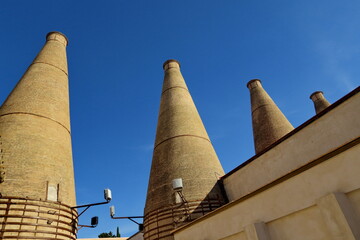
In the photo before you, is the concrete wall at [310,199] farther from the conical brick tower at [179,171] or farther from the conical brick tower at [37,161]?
the conical brick tower at [37,161]

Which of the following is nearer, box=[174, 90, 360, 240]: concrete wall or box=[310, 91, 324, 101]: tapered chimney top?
box=[174, 90, 360, 240]: concrete wall

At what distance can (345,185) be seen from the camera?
5.52m

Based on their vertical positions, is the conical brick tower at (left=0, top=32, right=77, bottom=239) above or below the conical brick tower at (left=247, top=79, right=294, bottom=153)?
below

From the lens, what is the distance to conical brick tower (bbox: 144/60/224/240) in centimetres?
1174

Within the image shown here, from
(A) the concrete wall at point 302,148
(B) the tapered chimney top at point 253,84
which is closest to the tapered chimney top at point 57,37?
(A) the concrete wall at point 302,148

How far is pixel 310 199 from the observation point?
19.8 ft

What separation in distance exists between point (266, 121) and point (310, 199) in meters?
14.8

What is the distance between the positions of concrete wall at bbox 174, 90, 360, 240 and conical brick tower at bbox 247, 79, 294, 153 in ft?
29.0

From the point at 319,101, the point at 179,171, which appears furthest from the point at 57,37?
the point at 319,101

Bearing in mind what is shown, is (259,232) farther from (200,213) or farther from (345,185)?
(200,213)

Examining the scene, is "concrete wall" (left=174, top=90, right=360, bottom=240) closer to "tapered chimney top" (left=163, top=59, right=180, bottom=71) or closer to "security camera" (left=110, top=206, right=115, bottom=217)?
"security camera" (left=110, top=206, right=115, bottom=217)

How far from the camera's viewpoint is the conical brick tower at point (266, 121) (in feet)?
62.9

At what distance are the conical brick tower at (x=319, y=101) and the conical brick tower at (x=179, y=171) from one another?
14.4 meters

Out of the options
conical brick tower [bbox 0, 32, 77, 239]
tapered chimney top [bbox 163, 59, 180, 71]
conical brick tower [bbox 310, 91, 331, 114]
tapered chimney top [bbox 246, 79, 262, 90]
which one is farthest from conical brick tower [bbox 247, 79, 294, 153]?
conical brick tower [bbox 0, 32, 77, 239]
